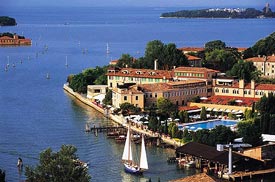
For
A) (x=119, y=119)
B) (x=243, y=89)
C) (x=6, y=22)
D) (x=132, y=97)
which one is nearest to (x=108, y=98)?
(x=132, y=97)

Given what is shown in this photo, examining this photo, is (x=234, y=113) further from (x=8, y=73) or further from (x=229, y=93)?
(x=8, y=73)

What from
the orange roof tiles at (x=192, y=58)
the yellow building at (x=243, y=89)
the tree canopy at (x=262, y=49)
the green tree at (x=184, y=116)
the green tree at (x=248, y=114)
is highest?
the tree canopy at (x=262, y=49)

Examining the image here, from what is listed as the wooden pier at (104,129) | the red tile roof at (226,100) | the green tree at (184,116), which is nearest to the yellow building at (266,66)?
the red tile roof at (226,100)

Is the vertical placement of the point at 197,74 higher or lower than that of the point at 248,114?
higher

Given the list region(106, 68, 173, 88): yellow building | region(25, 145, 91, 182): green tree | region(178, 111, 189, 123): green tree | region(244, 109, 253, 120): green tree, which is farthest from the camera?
region(106, 68, 173, 88): yellow building

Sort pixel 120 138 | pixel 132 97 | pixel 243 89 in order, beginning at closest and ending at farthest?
pixel 120 138 < pixel 132 97 < pixel 243 89

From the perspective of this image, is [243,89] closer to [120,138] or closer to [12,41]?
[120,138]

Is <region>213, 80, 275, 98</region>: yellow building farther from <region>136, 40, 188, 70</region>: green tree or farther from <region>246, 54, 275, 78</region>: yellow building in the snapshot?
<region>246, 54, 275, 78</region>: yellow building

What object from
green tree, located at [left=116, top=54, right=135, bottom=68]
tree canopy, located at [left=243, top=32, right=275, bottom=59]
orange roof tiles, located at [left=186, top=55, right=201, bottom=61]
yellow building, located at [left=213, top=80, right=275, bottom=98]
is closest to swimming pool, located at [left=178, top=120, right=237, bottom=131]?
yellow building, located at [left=213, top=80, right=275, bottom=98]

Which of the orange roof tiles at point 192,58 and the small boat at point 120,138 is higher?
the orange roof tiles at point 192,58

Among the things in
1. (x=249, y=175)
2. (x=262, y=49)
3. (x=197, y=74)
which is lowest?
(x=249, y=175)

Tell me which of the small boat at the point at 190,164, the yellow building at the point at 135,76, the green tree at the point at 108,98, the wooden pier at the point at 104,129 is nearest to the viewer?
the small boat at the point at 190,164

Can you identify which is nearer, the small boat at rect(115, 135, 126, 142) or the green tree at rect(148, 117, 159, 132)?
the small boat at rect(115, 135, 126, 142)

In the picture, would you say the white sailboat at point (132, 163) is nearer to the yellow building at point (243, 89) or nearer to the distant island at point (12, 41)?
the yellow building at point (243, 89)
